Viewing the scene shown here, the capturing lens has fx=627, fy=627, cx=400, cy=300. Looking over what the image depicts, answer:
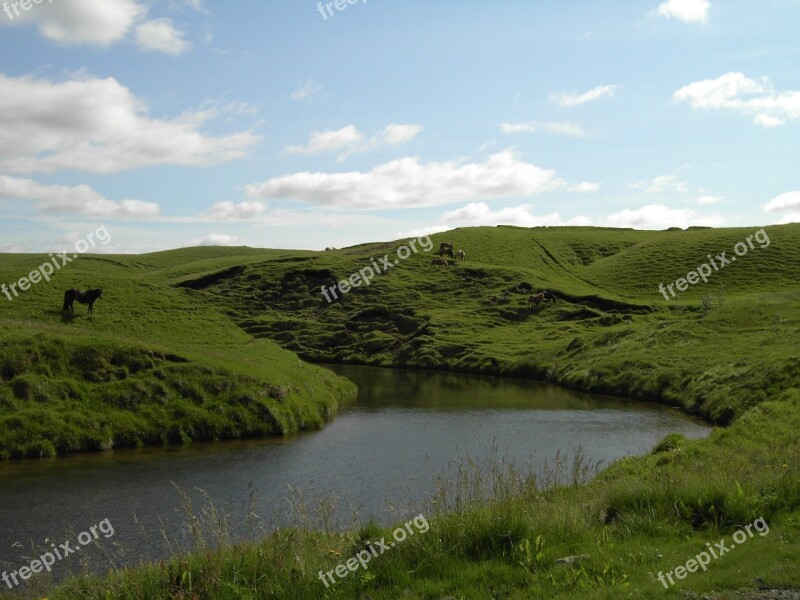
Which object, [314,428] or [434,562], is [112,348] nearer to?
[314,428]

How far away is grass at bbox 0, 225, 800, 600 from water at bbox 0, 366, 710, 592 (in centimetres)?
194

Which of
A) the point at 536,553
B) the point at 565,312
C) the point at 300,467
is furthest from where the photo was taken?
the point at 565,312

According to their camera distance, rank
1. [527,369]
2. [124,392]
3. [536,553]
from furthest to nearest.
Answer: [527,369] → [124,392] → [536,553]

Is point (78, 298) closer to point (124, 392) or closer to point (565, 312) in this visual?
point (124, 392)

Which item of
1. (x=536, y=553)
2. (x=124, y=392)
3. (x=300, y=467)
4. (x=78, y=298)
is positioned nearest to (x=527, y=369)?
(x=78, y=298)

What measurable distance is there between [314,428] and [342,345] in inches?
2490

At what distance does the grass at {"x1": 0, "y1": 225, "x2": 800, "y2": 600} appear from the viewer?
10.6 metres

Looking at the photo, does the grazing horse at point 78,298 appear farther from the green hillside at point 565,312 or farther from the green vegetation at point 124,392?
the green hillside at point 565,312

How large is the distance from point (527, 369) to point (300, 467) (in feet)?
170

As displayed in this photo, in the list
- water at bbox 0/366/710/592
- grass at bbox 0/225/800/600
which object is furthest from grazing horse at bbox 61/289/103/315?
water at bbox 0/366/710/592

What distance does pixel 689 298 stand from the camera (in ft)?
342

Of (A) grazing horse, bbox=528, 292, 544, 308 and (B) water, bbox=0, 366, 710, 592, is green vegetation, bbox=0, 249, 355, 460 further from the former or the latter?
(A) grazing horse, bbox=528, 292, 544, 308

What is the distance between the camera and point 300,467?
96.8 ft

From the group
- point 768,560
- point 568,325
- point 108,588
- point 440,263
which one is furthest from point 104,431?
point 440,263
